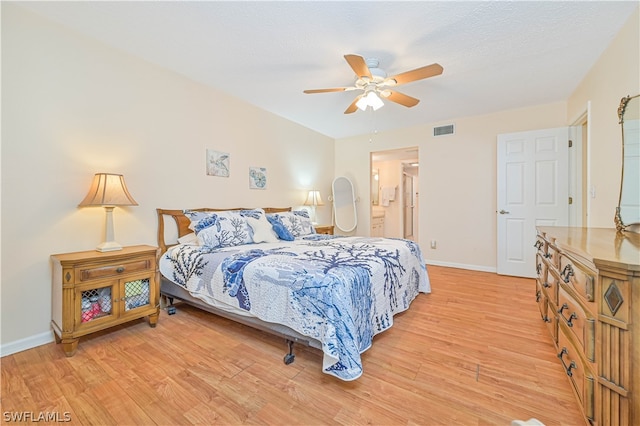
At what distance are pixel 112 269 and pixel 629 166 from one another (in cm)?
395

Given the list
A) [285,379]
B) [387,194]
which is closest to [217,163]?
[285,379]

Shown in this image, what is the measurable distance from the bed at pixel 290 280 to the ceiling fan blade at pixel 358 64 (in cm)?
151

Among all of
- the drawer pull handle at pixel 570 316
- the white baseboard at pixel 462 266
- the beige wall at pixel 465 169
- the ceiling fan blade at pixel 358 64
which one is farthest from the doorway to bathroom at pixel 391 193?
Answer: the drawer pull handle at pixel 570 316

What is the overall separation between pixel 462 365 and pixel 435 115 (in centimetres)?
360

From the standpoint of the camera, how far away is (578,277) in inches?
50.0

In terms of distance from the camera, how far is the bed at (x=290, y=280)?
1606mm

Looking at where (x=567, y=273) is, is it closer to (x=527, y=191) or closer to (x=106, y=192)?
(x=527, y=191)

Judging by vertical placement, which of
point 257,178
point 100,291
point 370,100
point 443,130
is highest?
point 443,130

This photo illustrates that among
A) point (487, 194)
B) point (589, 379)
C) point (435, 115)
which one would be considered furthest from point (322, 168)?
point (589, 379)

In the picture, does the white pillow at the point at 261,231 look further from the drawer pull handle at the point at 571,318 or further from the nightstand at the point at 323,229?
the drawer pull handle at the point at 571,318

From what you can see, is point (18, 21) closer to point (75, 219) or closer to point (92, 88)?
point (92, 88)

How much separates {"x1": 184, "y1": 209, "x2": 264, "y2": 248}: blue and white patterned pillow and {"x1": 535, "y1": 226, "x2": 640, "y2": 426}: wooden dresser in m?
2.55

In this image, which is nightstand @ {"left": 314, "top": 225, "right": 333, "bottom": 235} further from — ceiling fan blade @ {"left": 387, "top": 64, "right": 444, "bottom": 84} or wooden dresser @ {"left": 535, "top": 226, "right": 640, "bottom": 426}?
wooden dresser @ {"left": 535, "top": 226, "right": 640, "bottom": 426}

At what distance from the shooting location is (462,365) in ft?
5.70
